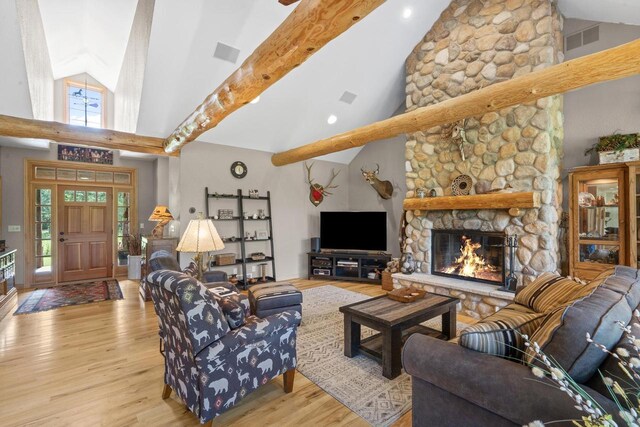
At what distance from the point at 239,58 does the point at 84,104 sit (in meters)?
4.35

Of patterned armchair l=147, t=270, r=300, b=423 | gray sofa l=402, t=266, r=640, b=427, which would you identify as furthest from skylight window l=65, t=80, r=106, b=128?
gray sofa l=402, t=266, r=640, b=427

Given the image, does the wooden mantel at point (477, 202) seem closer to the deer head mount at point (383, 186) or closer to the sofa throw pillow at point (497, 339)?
the deer head mount at point (383, 186)

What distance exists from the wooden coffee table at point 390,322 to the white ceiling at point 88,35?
516cm

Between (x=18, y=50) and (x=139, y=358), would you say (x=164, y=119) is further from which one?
(x=139, y=358)

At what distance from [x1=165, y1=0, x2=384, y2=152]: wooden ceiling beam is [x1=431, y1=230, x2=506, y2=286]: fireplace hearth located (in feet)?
10.9

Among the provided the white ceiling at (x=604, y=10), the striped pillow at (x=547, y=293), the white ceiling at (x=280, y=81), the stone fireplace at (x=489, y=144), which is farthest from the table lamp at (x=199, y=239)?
the white ceiling at (x=604, y=10)

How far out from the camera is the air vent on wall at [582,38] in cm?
395

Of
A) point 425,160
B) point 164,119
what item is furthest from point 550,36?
point 164,119

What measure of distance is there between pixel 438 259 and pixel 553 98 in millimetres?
2576

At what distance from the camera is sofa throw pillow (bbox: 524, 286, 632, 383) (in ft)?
3.99

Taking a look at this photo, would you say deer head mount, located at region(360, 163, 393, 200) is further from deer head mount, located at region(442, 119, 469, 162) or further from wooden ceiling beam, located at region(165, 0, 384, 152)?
wooden ceiling beam, located at region(165, 0, 384, 152)

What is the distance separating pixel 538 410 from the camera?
3.86ft

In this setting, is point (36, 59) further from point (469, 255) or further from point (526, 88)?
point (469, 255)

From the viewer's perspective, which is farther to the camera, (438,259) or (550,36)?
(438,259)
